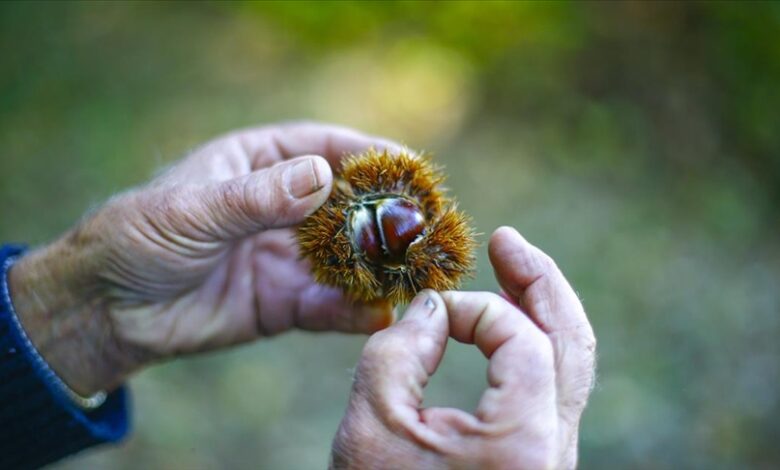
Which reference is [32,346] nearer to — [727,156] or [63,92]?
[63,92]

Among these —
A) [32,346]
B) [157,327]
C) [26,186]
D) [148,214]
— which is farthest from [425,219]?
[26,186]

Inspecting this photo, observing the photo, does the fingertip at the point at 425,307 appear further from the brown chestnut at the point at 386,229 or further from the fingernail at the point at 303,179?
the fingernail at the point at 303,179

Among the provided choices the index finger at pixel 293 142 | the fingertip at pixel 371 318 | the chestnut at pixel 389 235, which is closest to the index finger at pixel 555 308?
the chestnut at pixel 389 235

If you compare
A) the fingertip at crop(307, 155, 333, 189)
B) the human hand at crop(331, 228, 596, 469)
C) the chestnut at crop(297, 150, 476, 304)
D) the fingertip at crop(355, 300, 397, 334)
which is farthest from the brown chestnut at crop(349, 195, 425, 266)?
the fingertip at crop(355, 300, 397, 334)

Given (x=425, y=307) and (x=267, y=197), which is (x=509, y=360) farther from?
(x=267, y=197)

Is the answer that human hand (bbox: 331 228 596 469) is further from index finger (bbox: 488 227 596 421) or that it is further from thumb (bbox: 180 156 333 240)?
thumb (bbox: 180 156 333 240)

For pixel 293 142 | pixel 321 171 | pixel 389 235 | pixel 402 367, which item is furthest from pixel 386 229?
pixel 293 142
